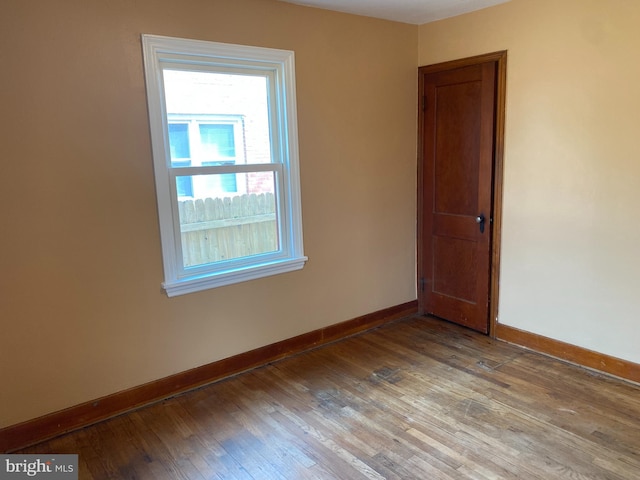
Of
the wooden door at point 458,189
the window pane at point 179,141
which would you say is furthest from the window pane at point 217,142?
the wooden door at point 458,189

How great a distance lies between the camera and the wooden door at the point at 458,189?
11.3 feet

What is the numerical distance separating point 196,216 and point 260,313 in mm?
832

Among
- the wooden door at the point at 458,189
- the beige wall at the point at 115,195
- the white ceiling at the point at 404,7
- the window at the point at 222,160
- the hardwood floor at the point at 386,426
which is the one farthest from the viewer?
the wooden door at the point at 458,189

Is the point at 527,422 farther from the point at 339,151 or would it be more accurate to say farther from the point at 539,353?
the point at 339,151

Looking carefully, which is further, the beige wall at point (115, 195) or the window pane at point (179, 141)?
the window pane at point (179, 141)

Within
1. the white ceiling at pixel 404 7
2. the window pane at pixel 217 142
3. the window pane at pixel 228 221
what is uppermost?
the white ceiling at pixel 404 7

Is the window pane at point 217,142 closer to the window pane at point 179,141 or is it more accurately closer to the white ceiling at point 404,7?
the window pane at point 179,141

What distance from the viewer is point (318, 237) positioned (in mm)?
3447

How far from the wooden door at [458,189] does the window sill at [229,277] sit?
4.25 ft

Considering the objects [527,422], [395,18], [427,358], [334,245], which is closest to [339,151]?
[334,245]

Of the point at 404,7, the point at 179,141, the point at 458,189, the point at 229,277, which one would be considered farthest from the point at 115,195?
the point at 458,189

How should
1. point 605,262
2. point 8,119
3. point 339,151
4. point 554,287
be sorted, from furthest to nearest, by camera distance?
point 339,151, point 554,287, point 605,262, point 8,119

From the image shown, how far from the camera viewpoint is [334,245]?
355 cm

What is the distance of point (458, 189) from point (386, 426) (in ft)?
6.56
